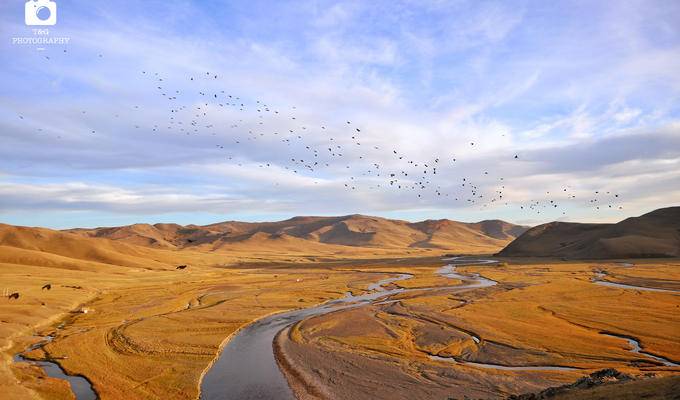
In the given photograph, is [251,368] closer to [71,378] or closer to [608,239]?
[71,378]

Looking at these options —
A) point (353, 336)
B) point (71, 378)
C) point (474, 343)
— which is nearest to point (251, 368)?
point (353, 336)

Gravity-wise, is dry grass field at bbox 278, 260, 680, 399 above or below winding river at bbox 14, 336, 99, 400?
below

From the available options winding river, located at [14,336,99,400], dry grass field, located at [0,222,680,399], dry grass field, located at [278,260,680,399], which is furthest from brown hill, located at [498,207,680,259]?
winding river, located at [14,336,99,400]

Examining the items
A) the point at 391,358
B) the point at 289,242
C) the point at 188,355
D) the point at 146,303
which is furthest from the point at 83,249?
the point at 289,242

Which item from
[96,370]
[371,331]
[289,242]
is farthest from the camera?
[289,242]

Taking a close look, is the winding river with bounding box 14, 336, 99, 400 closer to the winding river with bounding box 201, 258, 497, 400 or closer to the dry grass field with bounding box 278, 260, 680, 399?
the winding river with bounding box 201, 258, 497, 400

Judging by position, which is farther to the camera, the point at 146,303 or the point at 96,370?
the point at 146,303

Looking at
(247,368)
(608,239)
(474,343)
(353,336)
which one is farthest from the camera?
(608,239)

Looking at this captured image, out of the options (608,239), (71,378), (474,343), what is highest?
(608,239)

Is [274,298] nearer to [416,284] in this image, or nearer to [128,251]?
[416,284]
